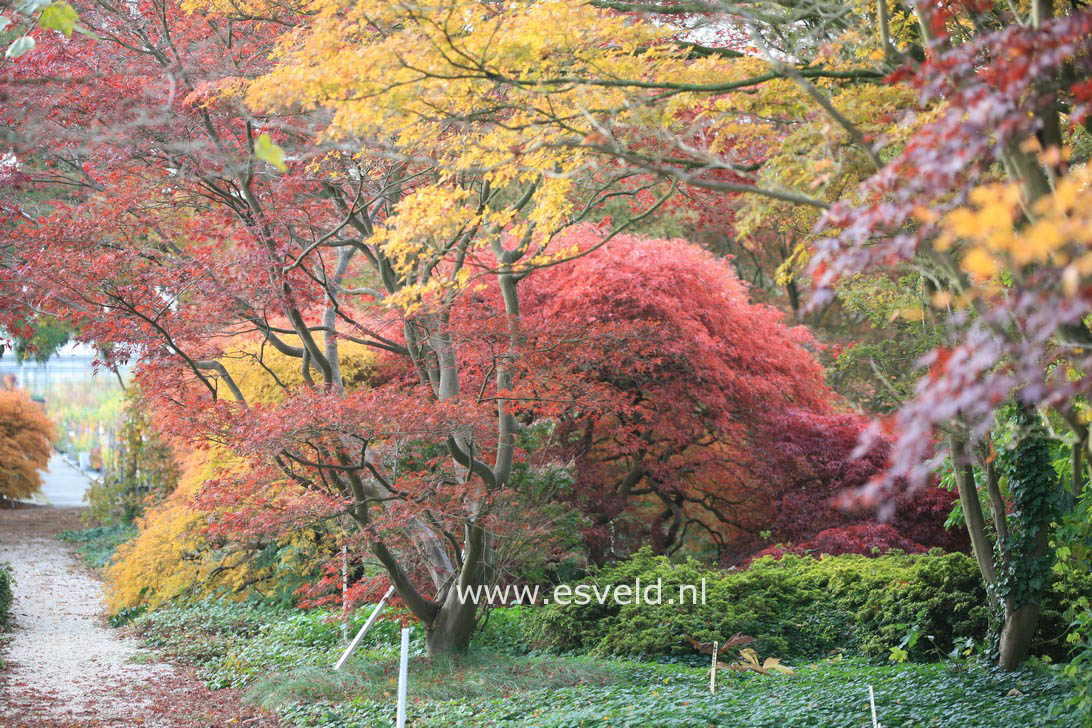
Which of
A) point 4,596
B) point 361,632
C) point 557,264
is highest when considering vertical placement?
point 557,264

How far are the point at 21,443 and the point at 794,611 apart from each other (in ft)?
64.9

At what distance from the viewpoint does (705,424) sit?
31.5 ft

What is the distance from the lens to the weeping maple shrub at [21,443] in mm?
21328

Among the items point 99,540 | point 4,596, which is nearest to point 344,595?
point 4,596

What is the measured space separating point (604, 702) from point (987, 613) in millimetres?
2646

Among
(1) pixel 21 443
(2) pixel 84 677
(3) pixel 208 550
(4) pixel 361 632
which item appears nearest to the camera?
(4) pixel 361 632

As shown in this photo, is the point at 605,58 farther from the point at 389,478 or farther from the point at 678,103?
the point at 389,478

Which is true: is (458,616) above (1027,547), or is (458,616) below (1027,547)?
below

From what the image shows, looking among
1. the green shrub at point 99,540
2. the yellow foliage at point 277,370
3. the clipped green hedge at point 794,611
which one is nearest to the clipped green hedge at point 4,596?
the yellow foliage at point 277,370

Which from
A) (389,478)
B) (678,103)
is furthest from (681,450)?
(678,103)

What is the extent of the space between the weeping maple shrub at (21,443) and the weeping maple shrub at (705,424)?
16795 mm

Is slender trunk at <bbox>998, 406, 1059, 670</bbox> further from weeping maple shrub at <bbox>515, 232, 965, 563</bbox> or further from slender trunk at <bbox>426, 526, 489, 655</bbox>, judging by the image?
slender trunk at <bbox>426, 526, 489, 655</bbox>

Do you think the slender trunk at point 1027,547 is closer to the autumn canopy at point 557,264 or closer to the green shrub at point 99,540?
the autumn canopy at point 557,264

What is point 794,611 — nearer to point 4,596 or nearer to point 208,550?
point 208,550
